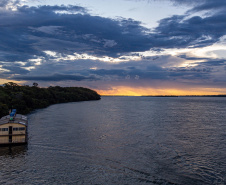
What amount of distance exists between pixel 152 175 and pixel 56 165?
18188 mm

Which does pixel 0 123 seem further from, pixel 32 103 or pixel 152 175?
pixel 32 103

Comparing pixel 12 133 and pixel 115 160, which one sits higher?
pixel 12 133

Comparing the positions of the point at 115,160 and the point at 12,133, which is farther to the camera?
the point at 12,133

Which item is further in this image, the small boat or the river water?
the small boat

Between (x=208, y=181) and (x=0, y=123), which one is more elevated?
→ (x=0, y=123)

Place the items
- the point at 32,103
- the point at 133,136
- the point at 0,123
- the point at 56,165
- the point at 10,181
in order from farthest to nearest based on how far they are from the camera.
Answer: the point at 32,103, the point at 133,136, the point at 0,123, the point at 56,165, the point at 10,181

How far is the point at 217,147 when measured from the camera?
51688 mm

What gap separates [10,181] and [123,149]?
83.6 ft

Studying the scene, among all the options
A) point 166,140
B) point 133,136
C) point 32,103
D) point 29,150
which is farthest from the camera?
point 32,103

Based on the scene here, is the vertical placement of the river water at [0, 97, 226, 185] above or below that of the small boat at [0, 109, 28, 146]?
below

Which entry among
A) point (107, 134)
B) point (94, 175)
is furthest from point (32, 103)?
point (94, 175)

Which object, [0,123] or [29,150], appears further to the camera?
[0,123]

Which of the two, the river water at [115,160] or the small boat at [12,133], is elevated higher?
the small boat at [12,133]

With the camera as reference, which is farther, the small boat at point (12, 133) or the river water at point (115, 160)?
the small boat at point (12, 133)
